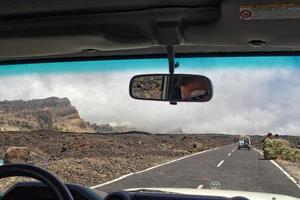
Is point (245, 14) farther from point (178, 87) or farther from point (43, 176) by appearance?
point (43, 176)

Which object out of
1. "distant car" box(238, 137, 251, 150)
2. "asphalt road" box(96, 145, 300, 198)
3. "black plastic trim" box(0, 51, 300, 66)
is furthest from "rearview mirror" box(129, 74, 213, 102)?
"distant car" box(238, 137, 251, 150)

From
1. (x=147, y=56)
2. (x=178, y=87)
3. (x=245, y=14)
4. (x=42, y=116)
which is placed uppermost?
(x=245, y=14)

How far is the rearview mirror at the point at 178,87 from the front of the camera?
4.79 metres

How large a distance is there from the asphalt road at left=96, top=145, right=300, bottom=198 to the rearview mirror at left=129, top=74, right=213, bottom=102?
1.42 meters

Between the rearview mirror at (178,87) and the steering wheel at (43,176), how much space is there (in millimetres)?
1839

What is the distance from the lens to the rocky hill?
22.5ft

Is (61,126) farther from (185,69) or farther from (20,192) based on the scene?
(20,192)

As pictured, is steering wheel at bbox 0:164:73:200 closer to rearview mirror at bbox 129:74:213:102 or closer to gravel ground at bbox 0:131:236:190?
rearview mirror at bbox 129:74:213:102

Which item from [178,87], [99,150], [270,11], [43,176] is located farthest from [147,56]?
[43,176]

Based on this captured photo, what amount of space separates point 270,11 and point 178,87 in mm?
997

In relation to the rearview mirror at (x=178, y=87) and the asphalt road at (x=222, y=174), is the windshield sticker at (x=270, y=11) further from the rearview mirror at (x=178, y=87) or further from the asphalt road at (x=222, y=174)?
the asphalt road at (x=222, y=174)

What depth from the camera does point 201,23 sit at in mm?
4727

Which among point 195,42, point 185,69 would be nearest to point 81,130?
point 185,69

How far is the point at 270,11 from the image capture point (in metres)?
4.20
